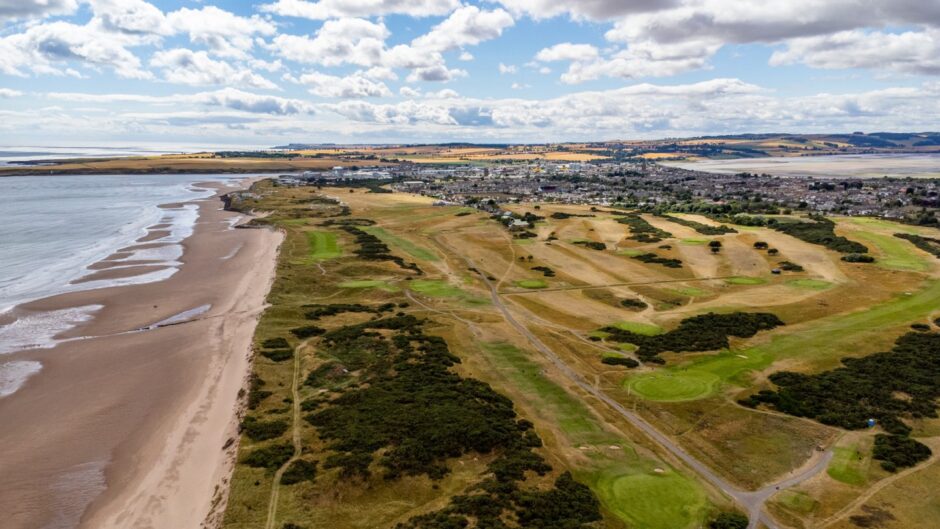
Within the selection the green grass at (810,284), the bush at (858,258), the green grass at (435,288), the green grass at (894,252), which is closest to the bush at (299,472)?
the green grass at (435,288)

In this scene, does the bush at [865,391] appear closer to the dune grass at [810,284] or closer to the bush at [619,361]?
the bush at [619,361]

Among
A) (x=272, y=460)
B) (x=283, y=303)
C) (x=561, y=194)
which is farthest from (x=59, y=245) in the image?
(x=561, y=194)

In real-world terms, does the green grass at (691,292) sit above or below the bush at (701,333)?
below

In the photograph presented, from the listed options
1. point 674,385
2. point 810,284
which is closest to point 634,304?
point 674,385

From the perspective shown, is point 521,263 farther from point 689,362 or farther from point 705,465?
point 705,465

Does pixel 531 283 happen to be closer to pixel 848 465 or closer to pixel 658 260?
pixel 658 260

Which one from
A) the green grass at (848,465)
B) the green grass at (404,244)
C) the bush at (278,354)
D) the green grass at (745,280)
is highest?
the green grass at (404,244)
